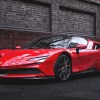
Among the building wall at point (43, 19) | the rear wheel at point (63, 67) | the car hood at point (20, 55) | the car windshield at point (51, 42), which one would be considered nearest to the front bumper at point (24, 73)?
the car hood at point (20, 55)

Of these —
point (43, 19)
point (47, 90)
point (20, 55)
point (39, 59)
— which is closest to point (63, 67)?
point (39, 59)

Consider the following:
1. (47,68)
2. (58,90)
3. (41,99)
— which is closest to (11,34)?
(47,68)

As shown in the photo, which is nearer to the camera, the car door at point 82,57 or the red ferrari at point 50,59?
the red ferrari at point 50,59

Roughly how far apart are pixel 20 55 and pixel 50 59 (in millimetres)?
714

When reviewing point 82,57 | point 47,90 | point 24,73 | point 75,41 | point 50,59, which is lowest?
point 47,90

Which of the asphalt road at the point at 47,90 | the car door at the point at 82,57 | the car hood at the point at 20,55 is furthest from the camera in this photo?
the car door at the point at 82,57

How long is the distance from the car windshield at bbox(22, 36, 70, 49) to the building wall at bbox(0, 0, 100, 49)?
14.3 ft

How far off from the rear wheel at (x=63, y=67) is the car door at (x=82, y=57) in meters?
0.30

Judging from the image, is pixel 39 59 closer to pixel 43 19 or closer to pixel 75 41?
pixel 75 41

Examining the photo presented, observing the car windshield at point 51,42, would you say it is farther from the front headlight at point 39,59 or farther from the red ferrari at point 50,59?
the front headlight at point 39,59

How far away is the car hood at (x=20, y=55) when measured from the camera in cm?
862

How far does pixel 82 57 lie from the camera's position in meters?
9.96

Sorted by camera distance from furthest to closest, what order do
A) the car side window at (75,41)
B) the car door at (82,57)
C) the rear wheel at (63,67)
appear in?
1. the car side window at (75,41)
2. the car door at (82,57)
3. the rear wheel at (63,67)

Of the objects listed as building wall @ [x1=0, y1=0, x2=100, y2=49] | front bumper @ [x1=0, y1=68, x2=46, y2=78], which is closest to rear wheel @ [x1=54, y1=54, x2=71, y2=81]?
front bumper @ [x1=0, y1=68, x2=46, y2=78]
